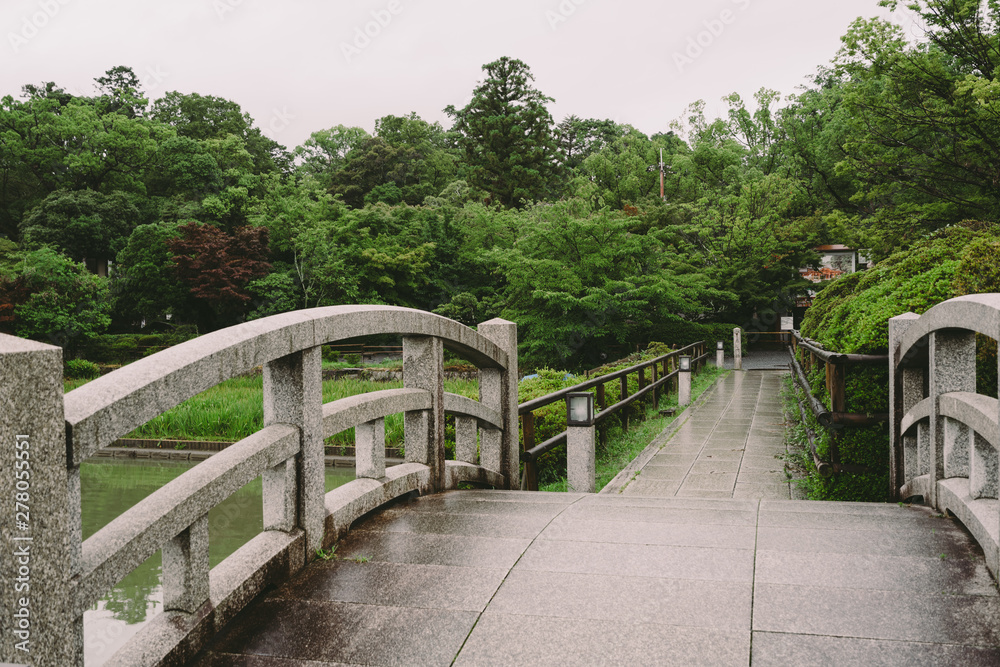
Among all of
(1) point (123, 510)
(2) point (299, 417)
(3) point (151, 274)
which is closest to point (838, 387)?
(2) point (299, 417)

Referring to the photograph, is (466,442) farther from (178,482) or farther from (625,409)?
(625,409)

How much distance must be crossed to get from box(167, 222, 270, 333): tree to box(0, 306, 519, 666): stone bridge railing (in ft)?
87.6

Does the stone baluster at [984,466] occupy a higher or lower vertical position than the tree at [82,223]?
lower

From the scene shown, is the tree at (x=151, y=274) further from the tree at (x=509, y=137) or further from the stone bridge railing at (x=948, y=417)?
the stone bridge railing at (x=948, y=417)

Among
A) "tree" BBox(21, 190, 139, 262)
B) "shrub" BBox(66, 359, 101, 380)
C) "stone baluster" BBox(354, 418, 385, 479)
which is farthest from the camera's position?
"tree" BBox(21, 190, 139, 262)

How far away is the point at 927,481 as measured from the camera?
3.80 m

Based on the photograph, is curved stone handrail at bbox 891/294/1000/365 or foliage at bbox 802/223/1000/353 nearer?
curved stone handrail at bbox 891/294/1000/365

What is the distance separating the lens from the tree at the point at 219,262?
28469 mm

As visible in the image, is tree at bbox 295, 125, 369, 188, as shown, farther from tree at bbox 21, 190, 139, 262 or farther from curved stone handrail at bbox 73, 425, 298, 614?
curved stone handrail at bbox 73, 425, 298, 614

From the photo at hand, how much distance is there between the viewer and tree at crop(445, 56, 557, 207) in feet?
148

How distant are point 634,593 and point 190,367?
1.58 meters

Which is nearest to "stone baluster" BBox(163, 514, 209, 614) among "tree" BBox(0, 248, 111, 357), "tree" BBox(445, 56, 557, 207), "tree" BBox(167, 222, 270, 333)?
"tree" BBox(167, 222, 270, 333)

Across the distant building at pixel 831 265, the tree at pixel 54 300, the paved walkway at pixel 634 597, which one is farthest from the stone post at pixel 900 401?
the distant building at pixel 831 265

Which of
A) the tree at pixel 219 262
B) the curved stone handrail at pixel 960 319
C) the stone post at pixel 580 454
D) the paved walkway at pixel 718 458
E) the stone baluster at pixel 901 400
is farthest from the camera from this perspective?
the tree at pixel 219 262
